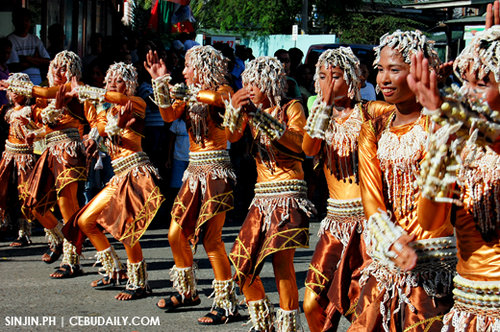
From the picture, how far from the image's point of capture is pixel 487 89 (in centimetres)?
297

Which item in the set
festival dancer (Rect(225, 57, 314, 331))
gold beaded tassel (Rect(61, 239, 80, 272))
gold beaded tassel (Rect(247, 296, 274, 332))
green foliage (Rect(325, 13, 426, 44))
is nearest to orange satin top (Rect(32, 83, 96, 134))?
gold beaded tassel (Rect(61, 239, 80, 272))

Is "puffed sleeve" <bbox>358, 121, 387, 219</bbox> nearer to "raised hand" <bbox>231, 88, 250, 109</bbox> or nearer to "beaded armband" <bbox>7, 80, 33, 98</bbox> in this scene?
"raised hand" <bbox>231, 88, 250, 109</bbox>

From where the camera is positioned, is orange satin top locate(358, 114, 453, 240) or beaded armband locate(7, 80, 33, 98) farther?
beaded armband locate(7, 80, 33, 98)

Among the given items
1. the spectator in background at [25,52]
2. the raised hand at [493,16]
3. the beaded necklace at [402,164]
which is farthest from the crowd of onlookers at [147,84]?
the raised hand at [493,16]

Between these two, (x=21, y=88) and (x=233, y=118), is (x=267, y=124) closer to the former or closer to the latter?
(x=233, y=118)

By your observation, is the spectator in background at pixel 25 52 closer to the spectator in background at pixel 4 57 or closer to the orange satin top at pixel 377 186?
the spectator in background at pixel 4 57

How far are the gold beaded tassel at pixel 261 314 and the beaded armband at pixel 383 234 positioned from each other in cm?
236

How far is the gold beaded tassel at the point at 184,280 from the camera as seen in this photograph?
22.1 feet

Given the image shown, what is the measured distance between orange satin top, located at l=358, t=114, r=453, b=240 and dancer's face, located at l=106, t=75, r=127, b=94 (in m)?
3.86

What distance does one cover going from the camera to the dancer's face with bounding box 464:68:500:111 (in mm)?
2959

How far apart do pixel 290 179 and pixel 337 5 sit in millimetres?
23927

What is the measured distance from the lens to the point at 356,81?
507 cm

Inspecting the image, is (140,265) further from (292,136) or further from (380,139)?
(380,139)

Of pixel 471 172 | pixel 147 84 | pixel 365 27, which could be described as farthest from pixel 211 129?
pixel 365 27
